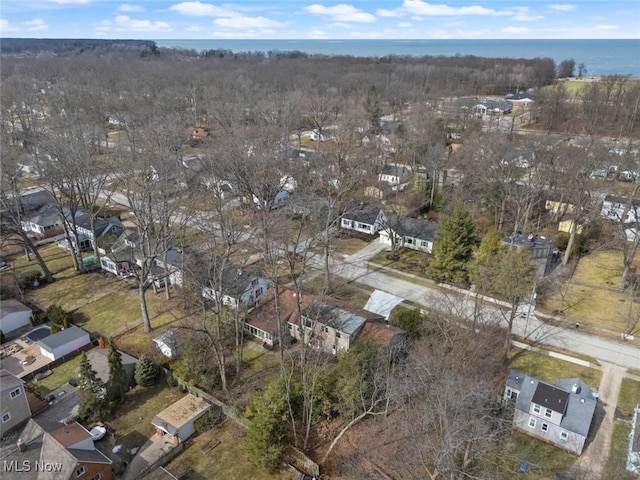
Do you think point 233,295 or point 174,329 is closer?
point 174,329

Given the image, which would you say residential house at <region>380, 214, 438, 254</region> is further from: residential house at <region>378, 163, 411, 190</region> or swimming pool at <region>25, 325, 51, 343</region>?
swimming pool at <region>25, 325, 51, 343</region>

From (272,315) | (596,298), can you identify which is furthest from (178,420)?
(596,298)

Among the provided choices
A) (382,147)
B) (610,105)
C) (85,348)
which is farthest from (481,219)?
(610,105)

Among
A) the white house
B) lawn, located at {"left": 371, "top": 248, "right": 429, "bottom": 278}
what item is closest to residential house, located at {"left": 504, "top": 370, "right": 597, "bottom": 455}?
lawn, located at {"left": 371, "top": 248, "right": 429, "bottom": 278}

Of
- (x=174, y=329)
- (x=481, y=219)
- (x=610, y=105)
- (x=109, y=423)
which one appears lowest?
(x=109, y=423)

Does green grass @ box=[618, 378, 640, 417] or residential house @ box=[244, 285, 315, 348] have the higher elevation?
residential house @ box=[244, 285, 315, 348]

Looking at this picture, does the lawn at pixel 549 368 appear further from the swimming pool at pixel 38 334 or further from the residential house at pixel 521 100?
the residential house at pixel 521 100

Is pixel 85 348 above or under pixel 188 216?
under

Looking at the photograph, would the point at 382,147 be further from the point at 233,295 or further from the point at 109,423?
the point at 109,423

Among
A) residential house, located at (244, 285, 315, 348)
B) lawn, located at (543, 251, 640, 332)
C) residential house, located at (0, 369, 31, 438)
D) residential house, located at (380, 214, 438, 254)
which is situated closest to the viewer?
residential house, located at (0, 369, 31, 438)
